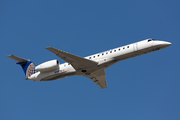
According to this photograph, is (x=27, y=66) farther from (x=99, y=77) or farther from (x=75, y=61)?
(x=99, y=77)

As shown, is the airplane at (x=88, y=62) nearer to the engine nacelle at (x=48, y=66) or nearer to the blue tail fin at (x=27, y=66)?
the engine nacelle at (x=48, y=66)

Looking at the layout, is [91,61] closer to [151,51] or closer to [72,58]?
[72,58]

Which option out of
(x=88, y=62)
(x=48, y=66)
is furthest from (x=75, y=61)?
(x=48, y=66)

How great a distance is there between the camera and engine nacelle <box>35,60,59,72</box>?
2350 centimetres

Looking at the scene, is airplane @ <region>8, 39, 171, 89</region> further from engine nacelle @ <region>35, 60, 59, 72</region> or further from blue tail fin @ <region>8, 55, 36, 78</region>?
blue tail fin @ <region>8, 55, 36, 78</region>

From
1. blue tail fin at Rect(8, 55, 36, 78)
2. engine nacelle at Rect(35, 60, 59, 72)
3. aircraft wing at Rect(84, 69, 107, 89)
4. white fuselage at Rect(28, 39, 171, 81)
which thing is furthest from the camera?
blue tail fin at Rect(8, 55, 36, 78)

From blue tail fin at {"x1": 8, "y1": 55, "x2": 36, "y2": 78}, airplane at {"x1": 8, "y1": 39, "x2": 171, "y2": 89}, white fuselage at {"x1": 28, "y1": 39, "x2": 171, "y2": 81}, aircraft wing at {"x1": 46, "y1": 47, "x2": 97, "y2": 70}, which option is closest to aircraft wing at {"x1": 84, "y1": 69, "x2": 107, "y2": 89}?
airplane at {"x1": 8, "y1": 39, "x2": 171, "y2": 89}

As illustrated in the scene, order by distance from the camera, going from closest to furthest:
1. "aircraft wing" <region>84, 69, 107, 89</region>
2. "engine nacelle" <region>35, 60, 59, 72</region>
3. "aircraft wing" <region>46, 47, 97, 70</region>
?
"aircraft wing" <region>46, 47, 97, 70</region>
"engine nacelle" <region>35, 60, 59, 72</region>
"aircraft wing" <region>84, 69, 107, 89</region>

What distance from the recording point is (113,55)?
21844 millimetres

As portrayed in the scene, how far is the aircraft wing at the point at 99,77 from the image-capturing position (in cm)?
2469

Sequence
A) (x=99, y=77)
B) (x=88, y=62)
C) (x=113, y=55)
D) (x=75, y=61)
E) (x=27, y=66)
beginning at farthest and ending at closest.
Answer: (x=27, y=66) < (x=99, y=77) < (x=75, y=61) < (x=88, y=62) < (x=113, y=55)

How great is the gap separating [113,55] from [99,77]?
4.76 m

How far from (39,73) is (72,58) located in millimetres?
4821

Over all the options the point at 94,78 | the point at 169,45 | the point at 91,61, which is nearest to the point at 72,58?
the point at 91,61
